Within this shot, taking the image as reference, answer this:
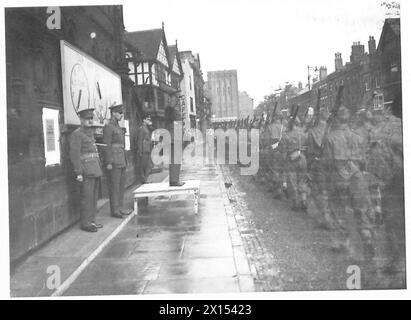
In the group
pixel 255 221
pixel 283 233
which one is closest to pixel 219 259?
pixel 283 233

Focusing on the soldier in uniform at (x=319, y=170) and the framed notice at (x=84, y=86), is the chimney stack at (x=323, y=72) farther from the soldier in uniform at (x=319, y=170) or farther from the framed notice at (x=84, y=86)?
the framed notice at (x=84, y=86)

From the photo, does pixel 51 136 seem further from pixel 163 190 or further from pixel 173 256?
pixel 173 256

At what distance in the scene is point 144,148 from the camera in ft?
19.4

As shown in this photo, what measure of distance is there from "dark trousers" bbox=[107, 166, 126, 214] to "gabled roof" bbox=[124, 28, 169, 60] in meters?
1.83

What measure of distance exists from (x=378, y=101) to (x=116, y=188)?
3.79m

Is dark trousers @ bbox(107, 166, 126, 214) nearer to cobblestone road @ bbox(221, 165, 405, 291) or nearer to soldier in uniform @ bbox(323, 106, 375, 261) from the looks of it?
cobblestone road @ bbox(221, 165, 405, 291)

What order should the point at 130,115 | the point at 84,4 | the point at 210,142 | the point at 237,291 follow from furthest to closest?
the point at 130,115
the point at 210,142
the point at 84,4
the point at 237,291

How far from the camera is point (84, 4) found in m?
4.73

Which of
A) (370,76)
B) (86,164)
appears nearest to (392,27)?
(370,76)

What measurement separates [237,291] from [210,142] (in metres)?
2.50

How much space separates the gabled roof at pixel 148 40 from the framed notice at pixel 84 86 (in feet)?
2.23

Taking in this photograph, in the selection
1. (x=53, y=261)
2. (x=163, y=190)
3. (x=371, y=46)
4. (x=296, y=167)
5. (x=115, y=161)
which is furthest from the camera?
(x=115, y=161)

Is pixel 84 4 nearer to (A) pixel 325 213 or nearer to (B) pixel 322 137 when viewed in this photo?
(B) pixel 322 137

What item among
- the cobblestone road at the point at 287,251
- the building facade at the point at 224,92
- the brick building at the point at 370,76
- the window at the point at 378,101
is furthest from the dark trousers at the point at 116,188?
the window at the point at 378,101
